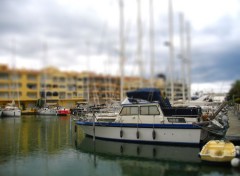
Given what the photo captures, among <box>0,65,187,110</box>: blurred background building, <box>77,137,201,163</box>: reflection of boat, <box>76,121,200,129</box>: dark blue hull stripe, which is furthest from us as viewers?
<box>0,65,187,110</box>: blurred background building

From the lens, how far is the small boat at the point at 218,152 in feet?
54.2

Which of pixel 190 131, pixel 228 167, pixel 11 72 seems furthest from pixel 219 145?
pixel 11 72

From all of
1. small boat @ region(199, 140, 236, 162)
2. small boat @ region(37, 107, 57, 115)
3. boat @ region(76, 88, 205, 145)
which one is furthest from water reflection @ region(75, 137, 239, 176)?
small boat @ region(37, 107, 57, 115)

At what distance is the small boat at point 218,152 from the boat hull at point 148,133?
3861mm

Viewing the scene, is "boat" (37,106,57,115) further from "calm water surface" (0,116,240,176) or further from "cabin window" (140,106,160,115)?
"cabin window" (140,106,160,115)

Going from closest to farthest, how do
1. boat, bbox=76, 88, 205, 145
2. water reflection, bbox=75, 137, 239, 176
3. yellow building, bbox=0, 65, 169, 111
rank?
1. water reflection, bbox=75, 137, 239, 176
2. boat, bbox=76, 88, 205, 145
3. yellow building, bbox=0, 65, 169, 111

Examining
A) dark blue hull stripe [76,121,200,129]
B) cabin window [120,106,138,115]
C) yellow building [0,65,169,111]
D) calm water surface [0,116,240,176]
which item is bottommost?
calm water surface [0,116,240,176]

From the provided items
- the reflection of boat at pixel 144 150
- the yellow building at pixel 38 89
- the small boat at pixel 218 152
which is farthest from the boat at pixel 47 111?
the small boat at pixel 218 152

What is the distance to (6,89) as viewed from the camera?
260 ft

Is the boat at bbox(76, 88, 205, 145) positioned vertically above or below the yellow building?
below

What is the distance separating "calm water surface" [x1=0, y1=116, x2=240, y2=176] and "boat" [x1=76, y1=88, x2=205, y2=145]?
71 cm

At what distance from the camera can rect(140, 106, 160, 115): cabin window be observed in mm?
23728

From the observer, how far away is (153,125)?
76.0ft

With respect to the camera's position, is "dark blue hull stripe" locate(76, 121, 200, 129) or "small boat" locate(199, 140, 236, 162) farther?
"dark blue hull stripe" locate(76, 121, 200, 129)
